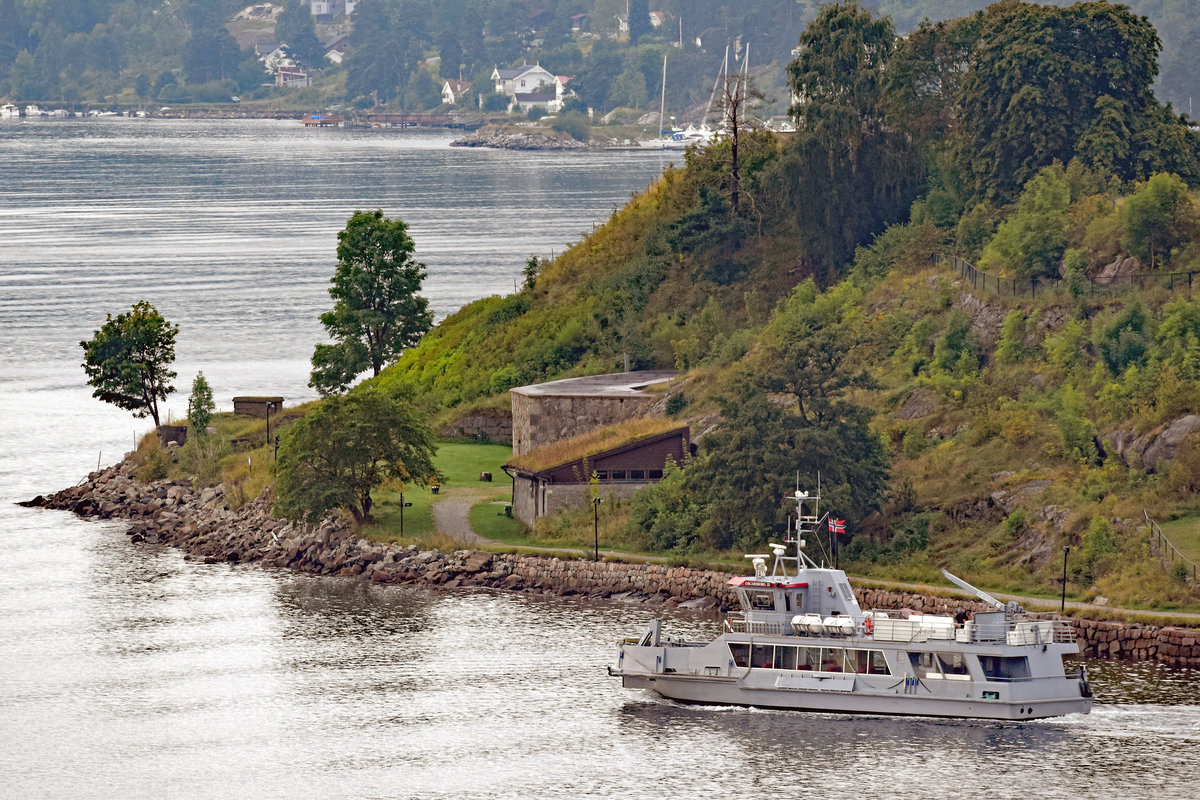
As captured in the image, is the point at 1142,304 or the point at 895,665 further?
the point at 1142,304

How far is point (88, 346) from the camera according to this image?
342 ft

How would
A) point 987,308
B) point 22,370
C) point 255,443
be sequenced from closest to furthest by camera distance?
point 987,308
point 255,443
point 22,370

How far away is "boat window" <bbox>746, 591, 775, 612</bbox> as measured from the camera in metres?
61.7

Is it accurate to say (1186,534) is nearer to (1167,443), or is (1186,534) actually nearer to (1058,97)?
(1167,443)

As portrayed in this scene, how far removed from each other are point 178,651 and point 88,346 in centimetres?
3946

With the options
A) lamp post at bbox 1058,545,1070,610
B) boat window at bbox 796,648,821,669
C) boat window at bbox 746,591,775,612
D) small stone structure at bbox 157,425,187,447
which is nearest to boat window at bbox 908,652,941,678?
boat window at bbox 796,648,821,669

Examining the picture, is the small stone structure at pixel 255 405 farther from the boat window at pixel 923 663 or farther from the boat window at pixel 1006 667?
the boat window at pixel 1006 667

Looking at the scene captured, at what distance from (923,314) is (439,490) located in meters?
25.4

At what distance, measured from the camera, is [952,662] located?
194 ft

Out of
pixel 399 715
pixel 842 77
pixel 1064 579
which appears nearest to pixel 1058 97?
pixel 842 77

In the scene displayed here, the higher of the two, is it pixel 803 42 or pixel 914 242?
pixel 803 42

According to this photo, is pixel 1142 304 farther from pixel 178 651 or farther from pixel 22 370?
pixel 22 370

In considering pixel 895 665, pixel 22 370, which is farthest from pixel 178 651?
pixel 22 370

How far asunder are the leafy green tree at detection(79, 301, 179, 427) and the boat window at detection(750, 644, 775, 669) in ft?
170
